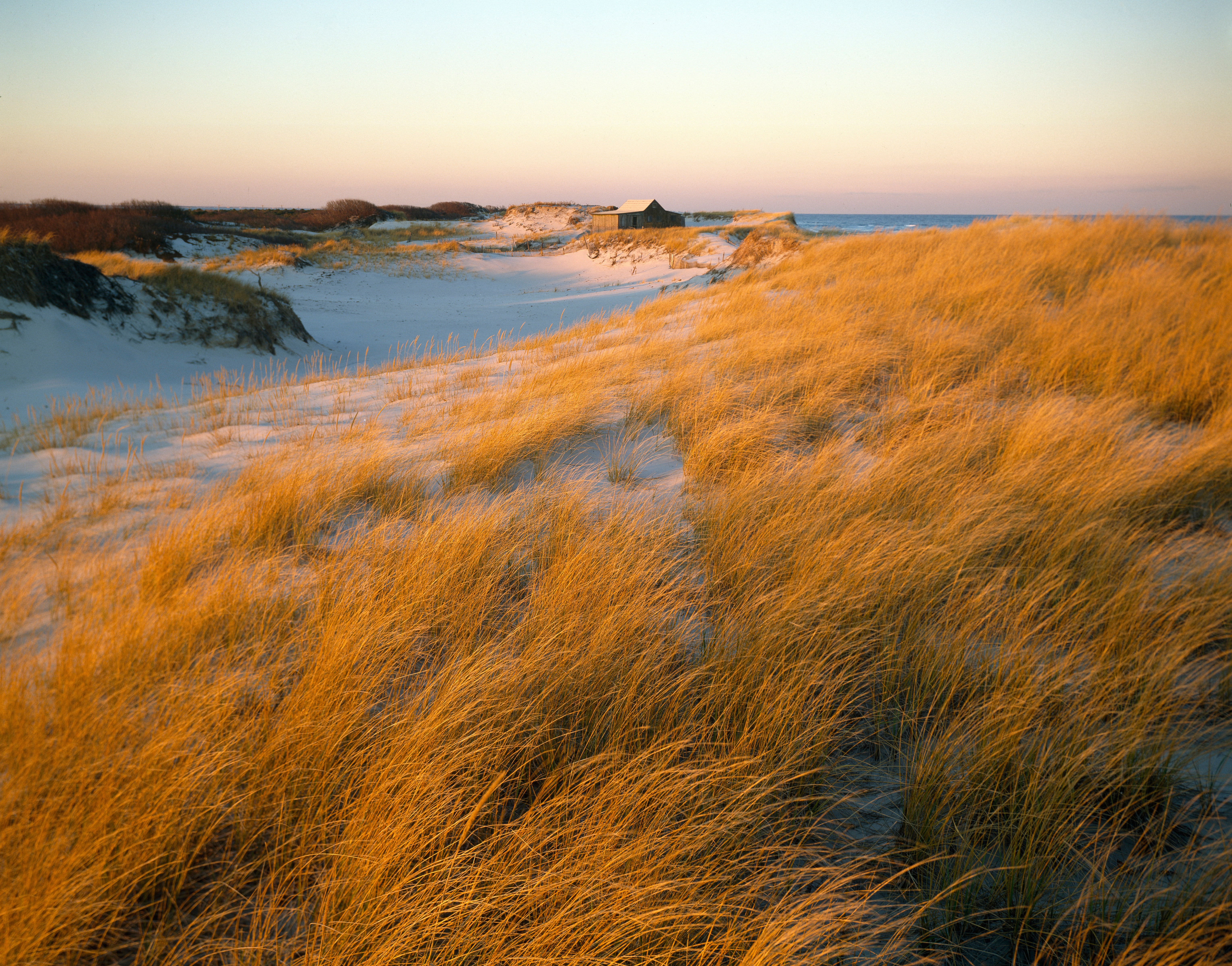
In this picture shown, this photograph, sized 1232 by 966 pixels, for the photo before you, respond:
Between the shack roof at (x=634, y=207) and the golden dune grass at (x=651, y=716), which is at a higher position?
the shack roof at (x=634, y=207)

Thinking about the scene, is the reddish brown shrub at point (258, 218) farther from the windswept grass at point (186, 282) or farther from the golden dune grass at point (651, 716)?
the golden dune grass at point (651, 716)

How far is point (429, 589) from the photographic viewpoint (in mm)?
2014

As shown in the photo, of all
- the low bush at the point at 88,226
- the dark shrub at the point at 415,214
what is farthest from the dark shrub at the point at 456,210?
the low bush at the point at 88,226

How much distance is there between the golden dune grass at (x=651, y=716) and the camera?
3.75 ft

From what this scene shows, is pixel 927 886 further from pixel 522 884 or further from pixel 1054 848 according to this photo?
pixel 522 884

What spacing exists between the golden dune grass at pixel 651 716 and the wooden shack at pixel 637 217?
3769 cm

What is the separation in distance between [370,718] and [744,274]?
10.5m

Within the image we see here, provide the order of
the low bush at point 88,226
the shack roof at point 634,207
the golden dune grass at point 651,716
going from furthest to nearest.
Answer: the shack roof at point 634,207 → the low bush at point 88,226 → the golden dune grass at point 651,716

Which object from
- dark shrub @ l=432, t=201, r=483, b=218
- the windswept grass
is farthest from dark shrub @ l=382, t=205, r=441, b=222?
the windswept grass

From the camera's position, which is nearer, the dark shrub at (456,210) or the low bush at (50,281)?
the low bush at (50,281)

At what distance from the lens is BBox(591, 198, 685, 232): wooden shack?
3856 centimetres

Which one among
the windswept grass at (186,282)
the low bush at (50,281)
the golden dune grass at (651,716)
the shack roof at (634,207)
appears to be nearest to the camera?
the golden dune grass at (651,716)

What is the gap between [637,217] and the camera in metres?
38.7

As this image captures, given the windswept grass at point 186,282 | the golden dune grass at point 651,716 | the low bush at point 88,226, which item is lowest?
the golden dune grass at point 651,716
